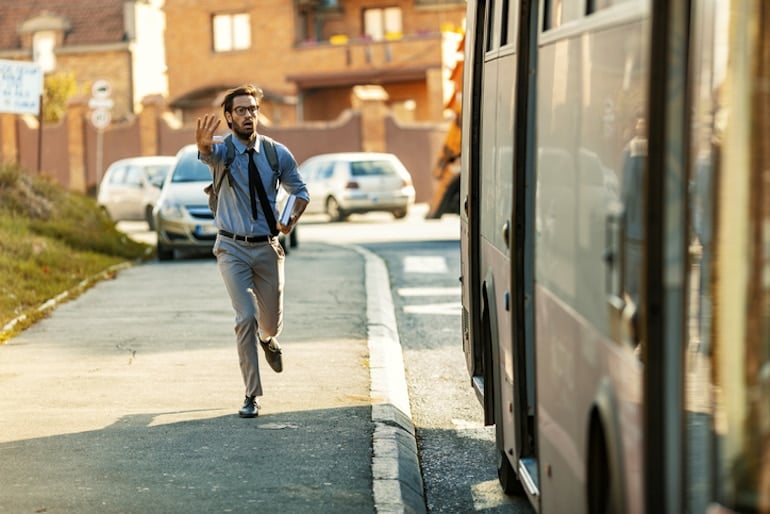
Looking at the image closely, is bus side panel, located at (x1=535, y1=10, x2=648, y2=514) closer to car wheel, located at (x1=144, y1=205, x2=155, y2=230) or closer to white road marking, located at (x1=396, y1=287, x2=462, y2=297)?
white road marking, located at (x1=396, y1=287, x2=462, y2=297)

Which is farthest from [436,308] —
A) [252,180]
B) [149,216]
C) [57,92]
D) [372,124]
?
[57,92]

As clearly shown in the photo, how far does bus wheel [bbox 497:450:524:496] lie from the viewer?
7.05 m

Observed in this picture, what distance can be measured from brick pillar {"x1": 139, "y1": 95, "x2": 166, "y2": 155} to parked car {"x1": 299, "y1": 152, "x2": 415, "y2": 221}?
603 inches

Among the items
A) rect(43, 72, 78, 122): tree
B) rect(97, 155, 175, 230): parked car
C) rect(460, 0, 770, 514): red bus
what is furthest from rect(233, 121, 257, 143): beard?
rect(43, 72, 78, 122): tree

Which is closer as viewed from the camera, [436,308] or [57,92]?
[436,308]

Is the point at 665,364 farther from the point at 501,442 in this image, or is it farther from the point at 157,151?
the point at 157,151

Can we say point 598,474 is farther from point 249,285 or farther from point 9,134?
point 9,134

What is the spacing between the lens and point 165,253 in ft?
70.3

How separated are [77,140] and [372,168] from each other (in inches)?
745

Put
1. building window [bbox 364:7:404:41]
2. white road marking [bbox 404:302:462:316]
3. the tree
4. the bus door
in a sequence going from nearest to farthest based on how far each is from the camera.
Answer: the bus door
white road marking [bbox 404:302:462:316]
building window [bbox 364:7:404:41]
the tree

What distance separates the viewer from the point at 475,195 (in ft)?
25.8

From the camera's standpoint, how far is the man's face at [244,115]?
28.2ft

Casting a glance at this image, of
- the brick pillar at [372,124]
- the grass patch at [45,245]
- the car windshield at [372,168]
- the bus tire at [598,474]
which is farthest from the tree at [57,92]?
the bus tire at [598,474]

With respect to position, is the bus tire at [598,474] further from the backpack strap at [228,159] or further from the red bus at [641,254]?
the backpack strap at [228,159]
